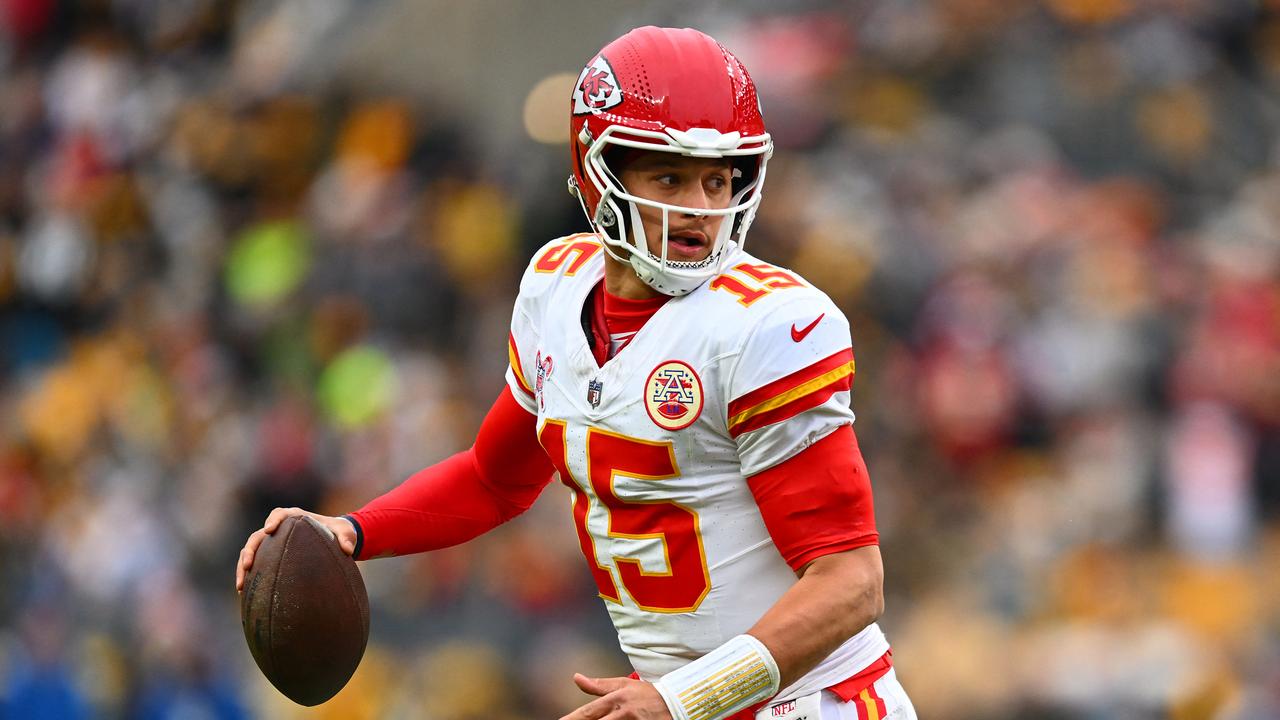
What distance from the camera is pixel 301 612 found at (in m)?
A: 3.23

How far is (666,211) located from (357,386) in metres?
5.83

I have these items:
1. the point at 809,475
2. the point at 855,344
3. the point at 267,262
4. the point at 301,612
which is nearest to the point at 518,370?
the point at 301,612

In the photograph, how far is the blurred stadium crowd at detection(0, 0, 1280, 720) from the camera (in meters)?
6.72

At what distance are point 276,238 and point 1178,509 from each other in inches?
214

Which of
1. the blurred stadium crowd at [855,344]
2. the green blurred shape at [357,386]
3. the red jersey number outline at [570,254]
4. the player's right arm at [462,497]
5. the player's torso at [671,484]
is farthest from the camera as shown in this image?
the green blurred shape at [357,386]

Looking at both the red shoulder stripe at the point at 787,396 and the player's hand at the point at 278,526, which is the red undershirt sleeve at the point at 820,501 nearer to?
the red shoulder stripe at the point at 787,396

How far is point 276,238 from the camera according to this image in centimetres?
980

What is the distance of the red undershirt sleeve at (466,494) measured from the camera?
11.3ft

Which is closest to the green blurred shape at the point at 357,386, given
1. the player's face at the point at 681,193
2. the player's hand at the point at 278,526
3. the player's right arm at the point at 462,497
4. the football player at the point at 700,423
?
the player's right arm at the point at 462,497

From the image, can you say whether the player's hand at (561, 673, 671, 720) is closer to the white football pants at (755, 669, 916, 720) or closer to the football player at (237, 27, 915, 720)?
the football player at (237, 27, 915, 720)

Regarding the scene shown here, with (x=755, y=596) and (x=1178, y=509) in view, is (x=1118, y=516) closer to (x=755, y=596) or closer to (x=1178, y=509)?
(x=1178, y=509)

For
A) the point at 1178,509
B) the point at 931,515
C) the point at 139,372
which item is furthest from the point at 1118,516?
the point at 139,372

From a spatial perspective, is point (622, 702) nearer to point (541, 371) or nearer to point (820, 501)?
point (820, 501)

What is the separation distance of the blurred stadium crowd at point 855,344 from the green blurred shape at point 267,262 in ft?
0.11
